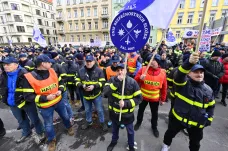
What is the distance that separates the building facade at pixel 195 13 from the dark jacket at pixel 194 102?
91.9ft

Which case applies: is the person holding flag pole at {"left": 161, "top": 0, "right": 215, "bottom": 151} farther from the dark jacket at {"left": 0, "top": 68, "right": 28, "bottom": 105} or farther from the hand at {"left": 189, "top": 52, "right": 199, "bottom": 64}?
the dark jacket at {"left": 0, "top": 68, "right": 28, "bottom": 105}

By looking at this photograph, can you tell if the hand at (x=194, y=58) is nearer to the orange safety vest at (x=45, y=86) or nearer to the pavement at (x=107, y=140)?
the pavement at (x=107, y=140)

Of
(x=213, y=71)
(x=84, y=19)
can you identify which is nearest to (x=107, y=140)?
(x=213, y=71)

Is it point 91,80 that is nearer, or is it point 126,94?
point 126,94

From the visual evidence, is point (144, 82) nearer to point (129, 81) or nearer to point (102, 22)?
point (129, 81)

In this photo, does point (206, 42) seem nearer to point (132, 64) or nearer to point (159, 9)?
point (132, 64)

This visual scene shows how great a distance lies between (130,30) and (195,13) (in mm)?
30979

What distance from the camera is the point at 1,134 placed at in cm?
354

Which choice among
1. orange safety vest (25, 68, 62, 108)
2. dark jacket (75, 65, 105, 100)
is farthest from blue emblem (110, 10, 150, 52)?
orange safety vest (25, 68, 62, 108)

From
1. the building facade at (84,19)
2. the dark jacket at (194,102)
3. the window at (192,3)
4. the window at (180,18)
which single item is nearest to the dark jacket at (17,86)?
the dark jacket at (194,102)

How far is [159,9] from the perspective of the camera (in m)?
2.61

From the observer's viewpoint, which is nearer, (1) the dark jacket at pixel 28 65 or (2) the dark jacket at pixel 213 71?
(2) the dark jacket at pixel 213 71

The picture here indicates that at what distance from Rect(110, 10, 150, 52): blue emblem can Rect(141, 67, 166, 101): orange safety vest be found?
3.46 feet

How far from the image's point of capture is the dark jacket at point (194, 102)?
208cm
